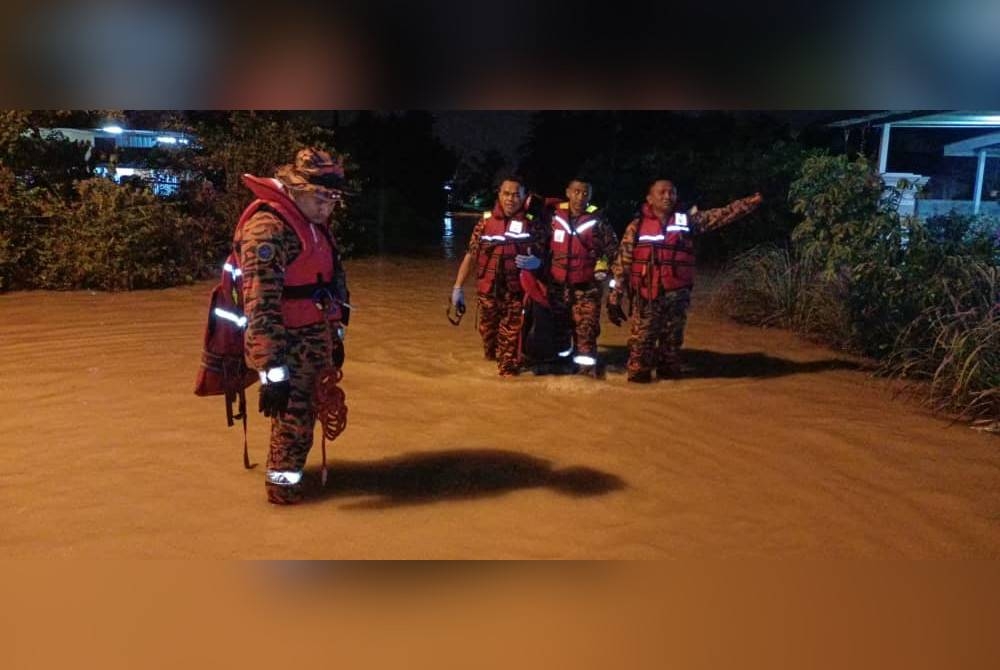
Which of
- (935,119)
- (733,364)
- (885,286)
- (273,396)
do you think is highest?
(935,119)

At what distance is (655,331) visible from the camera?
327 inches

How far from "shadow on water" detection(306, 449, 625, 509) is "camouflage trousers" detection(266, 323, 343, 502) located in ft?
1.00

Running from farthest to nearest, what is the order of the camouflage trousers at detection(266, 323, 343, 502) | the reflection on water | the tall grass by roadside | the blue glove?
the reflection on water, the blue glove, the tall grass by roadside, the camouflage trousers at detection(266, 323, 343, 502)

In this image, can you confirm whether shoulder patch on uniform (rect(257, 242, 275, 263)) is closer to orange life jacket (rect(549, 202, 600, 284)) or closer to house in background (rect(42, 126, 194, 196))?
orange life jacket (rect(549, 202, 600, 284))

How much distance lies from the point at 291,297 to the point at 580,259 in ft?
12.6

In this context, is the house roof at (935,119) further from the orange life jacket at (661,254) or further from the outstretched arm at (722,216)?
the orange life jacket at (661,254)

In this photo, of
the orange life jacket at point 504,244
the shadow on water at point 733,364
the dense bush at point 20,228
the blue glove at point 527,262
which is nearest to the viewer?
the blue glove at point 527,262

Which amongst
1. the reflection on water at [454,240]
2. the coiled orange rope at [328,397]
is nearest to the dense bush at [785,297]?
the coiled orange rope at [328,397]

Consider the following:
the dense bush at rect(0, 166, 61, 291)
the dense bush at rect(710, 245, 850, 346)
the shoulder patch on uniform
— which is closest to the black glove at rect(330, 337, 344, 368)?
the shoulder patch on uniform

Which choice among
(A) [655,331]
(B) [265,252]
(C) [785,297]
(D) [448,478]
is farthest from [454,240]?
(B) [265,252]

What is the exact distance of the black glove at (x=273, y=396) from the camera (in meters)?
4.58

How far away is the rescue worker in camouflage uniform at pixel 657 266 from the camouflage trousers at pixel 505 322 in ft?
2.93

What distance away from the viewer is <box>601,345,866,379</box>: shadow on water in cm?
912

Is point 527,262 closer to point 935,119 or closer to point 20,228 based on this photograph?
point 20,228
